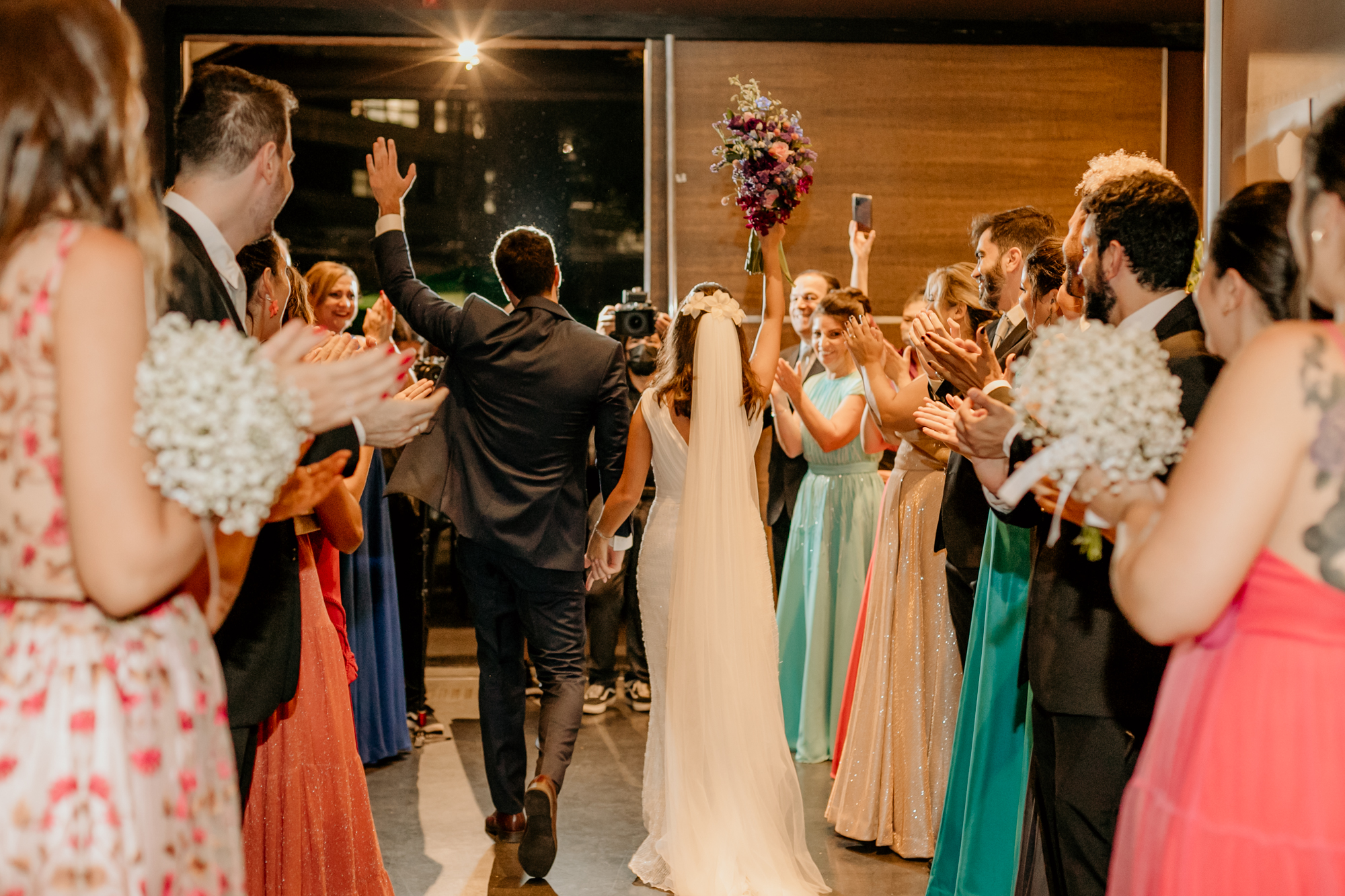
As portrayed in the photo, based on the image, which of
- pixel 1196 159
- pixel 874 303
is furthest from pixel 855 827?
pixel 1196 159

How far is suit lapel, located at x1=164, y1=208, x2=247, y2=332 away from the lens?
1772mm

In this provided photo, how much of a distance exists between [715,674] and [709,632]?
0.40 feet

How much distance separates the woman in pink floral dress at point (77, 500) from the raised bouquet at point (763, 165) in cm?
282

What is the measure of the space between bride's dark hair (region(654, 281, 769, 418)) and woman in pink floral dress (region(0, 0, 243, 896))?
7.14ft

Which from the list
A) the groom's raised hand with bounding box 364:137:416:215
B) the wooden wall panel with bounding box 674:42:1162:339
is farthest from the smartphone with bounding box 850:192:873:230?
the groom's raised hand with bounding box 364:137:416:215

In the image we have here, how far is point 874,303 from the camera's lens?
18.5 feet

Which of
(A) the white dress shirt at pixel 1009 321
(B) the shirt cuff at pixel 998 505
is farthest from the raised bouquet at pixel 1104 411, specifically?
(A) the white dress shirt at pixel 1009 321

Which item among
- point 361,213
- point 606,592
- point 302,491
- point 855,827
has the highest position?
point 361,213

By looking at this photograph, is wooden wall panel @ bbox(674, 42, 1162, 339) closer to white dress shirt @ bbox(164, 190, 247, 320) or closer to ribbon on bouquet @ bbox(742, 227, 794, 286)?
ribbon on bouquet @ bbox(742, 227, 794, 286)

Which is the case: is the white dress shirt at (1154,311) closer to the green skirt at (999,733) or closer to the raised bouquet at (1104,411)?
the raised bouquet at (1104,411)

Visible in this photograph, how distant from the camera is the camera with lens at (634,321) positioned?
14.8 feet

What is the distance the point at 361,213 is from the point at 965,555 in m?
4.49

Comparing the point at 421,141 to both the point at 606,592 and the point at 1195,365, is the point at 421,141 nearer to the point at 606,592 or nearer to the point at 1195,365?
the point at 606,592

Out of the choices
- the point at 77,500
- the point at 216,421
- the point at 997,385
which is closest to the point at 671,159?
the point at 997,385
